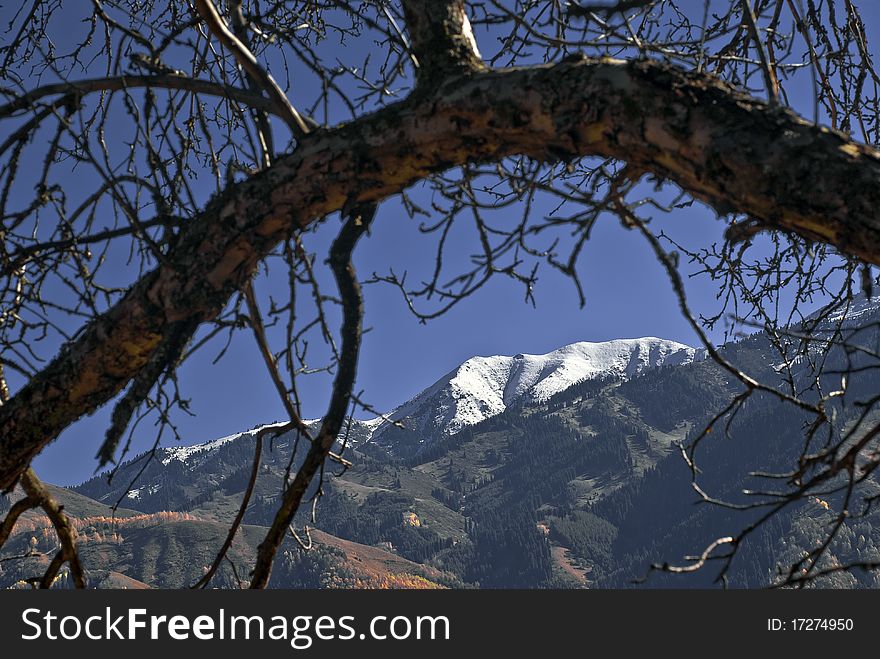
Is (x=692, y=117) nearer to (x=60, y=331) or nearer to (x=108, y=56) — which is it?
(x=60, y=331)

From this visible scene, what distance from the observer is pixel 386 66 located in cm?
354

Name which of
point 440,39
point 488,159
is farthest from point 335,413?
Result: point 440,39

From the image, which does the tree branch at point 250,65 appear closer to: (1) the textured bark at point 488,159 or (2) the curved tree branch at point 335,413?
(1) the textured bark at point 488,159

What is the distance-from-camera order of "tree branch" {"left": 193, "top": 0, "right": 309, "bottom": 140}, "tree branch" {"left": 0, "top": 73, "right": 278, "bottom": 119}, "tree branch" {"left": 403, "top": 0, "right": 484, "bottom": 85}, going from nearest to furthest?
1. "tree branch" {"left": 403, "top": 0, "right": 484, "bottom": 85}
2. "tree branch" {"left": 193, "top": 0, "right": 309, "bottom": 140}
3. "tree branch" {"left": 0, "top": 73, "right": 278, "bottom": 119}

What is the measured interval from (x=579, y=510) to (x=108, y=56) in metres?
191

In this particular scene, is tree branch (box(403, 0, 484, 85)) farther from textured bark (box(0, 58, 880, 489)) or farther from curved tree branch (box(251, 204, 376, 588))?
curved tree branch (box(251, 204, 376, 588))

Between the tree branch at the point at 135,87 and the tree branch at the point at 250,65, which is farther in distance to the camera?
the tree branch at the point at 135,87

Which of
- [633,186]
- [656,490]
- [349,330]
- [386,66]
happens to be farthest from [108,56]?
[656,490]

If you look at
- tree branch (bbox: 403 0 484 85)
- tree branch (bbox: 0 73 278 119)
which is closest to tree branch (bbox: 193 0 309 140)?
tree branch (bbox: 0 73 278 119)

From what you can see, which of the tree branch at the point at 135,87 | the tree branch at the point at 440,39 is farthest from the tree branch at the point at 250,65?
the tree branch at the point at 440,39

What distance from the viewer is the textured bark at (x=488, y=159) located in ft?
4.54

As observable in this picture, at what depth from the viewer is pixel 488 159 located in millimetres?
1764

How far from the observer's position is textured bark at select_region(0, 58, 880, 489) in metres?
1.38

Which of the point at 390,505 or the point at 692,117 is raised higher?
the point at 390,505
